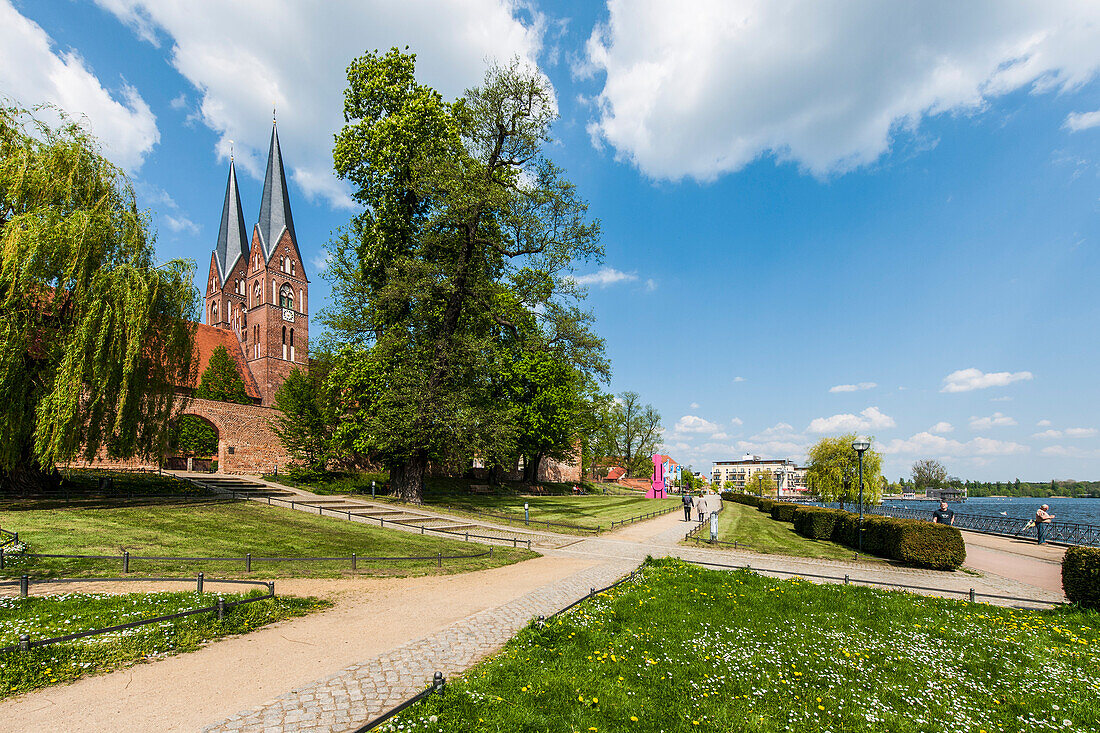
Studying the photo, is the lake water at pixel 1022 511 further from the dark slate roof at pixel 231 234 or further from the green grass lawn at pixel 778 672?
the dark slate roof at pixel 231 234

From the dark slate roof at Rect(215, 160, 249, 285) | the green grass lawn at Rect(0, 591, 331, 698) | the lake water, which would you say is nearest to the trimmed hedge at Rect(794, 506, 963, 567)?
the green grass lawn at Rect(0, 591, 331, 698)

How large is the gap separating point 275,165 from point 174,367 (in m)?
49.8

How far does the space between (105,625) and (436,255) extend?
20.0m

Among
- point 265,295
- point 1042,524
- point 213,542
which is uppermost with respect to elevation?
point 265,295

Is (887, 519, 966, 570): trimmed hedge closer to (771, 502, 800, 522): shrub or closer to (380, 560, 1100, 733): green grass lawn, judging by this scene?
(380, 560, 1100, 733): green grass lawn

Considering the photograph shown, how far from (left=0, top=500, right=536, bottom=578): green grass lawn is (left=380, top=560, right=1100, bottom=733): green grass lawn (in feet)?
21.6

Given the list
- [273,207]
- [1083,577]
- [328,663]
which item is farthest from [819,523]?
[273,207]

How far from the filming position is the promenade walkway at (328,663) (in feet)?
16.3

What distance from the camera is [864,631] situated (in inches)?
316

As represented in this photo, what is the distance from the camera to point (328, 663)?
6418 millimetres

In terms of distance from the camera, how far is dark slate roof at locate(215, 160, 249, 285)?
64.4m

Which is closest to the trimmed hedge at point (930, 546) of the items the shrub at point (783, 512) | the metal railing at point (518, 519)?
the metal railing at point (518, 519)

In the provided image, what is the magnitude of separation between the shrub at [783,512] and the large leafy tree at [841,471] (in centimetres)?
334

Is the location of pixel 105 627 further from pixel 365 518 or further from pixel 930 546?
pixel 930 546
